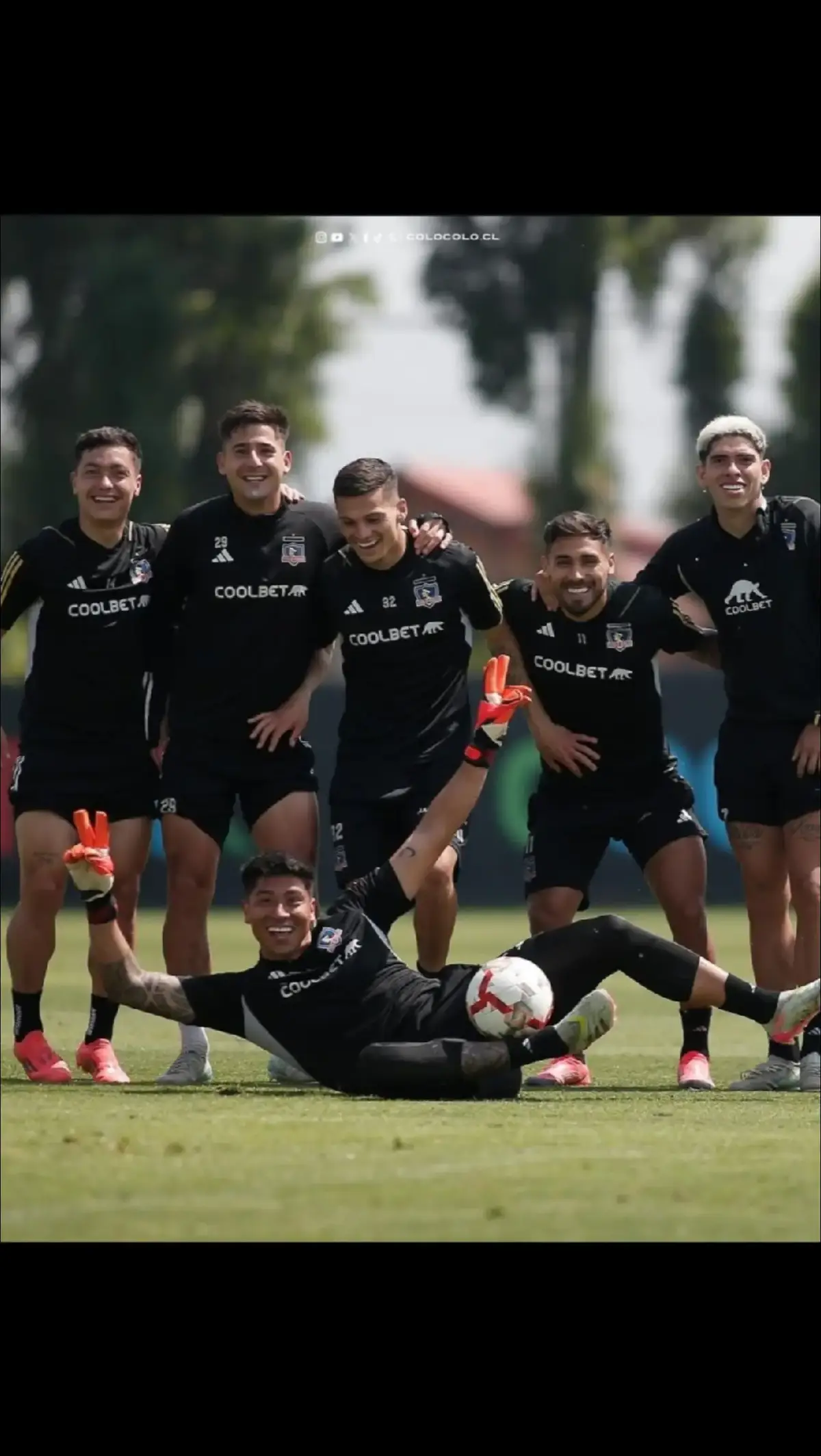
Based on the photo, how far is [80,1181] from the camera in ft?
22.0

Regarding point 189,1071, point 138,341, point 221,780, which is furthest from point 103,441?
point 138,341

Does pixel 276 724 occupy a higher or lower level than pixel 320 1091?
higher

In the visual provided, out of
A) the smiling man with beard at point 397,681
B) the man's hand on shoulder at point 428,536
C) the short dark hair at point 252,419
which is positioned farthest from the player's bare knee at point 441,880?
the short dark hair at point 252,419

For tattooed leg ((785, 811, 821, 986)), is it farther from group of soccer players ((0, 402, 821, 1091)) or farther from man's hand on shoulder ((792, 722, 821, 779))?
man's hand on shoulder ((792, 722, 821, 779))

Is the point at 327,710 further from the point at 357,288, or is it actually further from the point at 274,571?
the point at 357,288

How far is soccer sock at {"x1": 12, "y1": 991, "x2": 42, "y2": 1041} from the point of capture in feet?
31.1

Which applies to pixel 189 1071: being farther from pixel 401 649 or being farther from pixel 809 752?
pixel 809 752

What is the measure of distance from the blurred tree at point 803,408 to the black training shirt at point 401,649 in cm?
2713

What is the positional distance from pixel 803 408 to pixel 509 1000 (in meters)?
29.6

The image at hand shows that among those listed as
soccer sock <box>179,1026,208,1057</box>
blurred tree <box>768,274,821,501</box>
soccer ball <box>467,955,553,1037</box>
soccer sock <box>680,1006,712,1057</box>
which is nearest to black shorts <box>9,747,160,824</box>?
soccer sock <box>179,1026,208,1057</box>

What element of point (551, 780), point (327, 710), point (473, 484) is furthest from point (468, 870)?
point (473, 484)

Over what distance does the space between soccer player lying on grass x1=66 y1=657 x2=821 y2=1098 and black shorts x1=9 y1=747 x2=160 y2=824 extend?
1.05 meters

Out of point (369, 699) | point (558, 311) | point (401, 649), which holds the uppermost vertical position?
point (558, 311)

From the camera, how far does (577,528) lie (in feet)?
31.1
